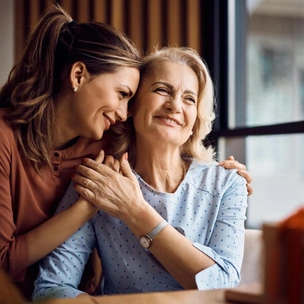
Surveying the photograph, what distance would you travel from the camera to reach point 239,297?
938mm

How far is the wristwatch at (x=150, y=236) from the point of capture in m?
1.61

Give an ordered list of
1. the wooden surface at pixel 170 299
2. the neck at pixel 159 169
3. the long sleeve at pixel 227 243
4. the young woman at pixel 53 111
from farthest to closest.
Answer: the neck at pixel 159 169 → the young woman at pixel 53 111 → the long sleeve at pixel 227 243 → the wooden surface at pixel 170 299

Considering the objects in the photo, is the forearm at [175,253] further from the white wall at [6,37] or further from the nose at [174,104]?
the white wall at [6,37]

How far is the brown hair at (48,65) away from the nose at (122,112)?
129 mm

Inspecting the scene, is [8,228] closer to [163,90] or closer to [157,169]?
[157,169]

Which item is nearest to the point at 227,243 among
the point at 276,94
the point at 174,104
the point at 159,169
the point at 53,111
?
the point at 159,169

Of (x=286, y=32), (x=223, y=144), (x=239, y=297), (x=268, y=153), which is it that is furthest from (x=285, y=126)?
(x=286, y=32)

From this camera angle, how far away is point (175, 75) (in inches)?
75.5

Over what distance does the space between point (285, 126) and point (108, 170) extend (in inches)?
55.8

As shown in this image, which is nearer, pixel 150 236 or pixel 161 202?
pixel 150 236

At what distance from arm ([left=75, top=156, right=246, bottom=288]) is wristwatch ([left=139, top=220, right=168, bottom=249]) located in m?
0.01

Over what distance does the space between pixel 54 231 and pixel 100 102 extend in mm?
446

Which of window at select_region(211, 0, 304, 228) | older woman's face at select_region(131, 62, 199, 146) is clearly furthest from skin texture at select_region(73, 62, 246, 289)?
window at select_region(211, 0, 304, 228)

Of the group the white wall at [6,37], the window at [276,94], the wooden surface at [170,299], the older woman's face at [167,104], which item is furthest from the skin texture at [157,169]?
the window at [276,94]
